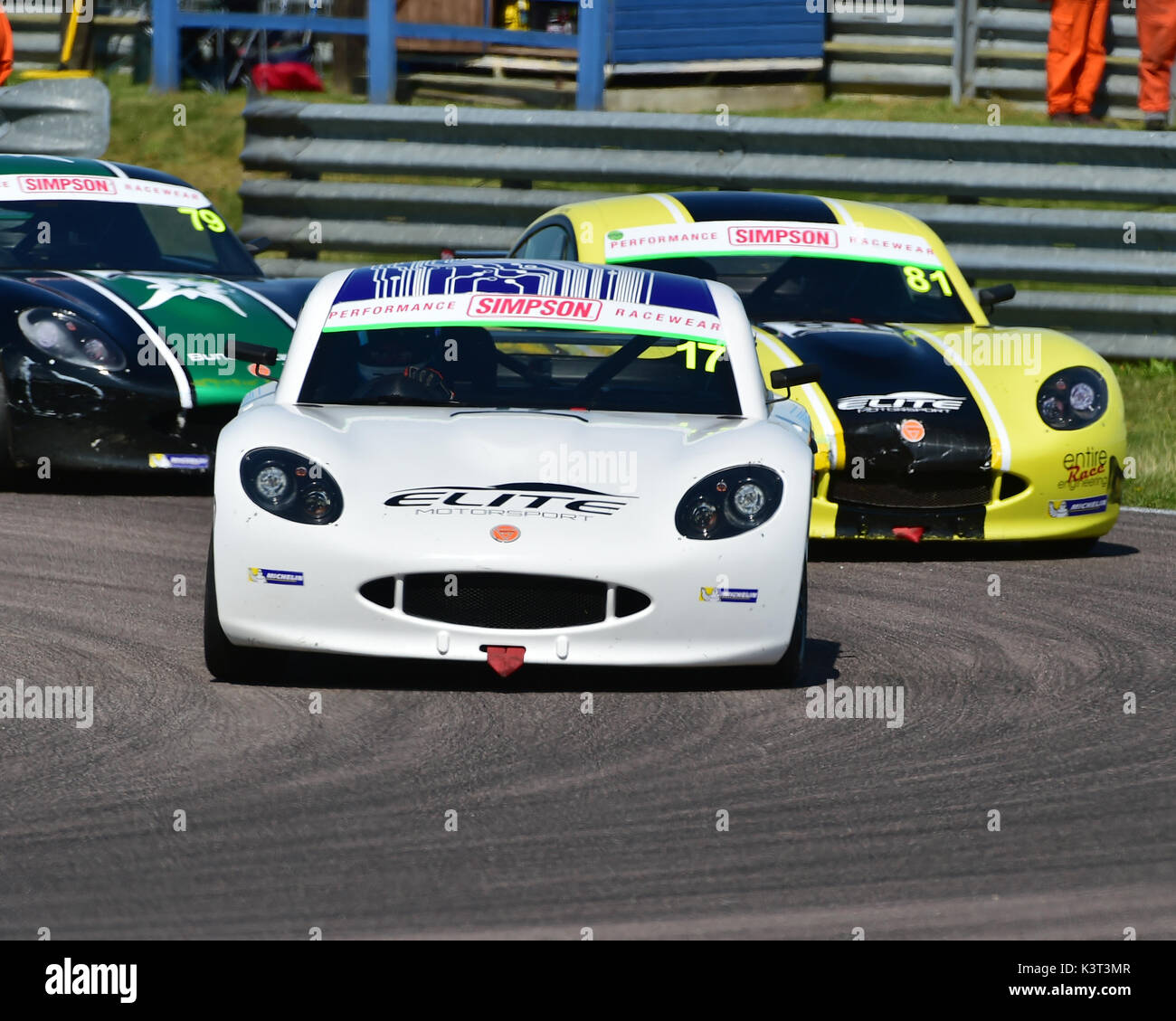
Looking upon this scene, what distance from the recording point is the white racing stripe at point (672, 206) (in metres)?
9.65

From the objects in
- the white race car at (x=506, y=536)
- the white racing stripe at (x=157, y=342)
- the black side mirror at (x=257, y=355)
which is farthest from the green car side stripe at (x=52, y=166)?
the white race car at (x=506, y=536)

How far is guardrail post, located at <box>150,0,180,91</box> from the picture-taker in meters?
16.7

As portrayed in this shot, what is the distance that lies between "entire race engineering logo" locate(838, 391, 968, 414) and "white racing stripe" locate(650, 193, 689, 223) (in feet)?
5.19

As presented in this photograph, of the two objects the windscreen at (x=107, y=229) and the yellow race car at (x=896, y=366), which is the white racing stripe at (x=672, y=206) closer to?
the yellow race car at (x=896, y=366)

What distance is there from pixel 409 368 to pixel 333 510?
3.30 feet

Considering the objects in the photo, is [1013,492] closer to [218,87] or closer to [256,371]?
[256,371]

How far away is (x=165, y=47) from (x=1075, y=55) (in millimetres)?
6645

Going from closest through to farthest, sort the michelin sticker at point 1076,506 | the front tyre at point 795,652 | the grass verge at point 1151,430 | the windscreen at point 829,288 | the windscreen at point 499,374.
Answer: the front tyre at point 795,652 → the windscreen at point 499,374 → the michelin sticker at point 1076,506 → the windscreen at point 829,288 → the grass verge at point 1151,430

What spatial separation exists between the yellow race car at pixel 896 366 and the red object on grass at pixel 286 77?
9248mm

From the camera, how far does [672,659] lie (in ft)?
19.2

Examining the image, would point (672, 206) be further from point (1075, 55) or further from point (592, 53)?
point (1075, 55)

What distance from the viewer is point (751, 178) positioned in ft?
41.7

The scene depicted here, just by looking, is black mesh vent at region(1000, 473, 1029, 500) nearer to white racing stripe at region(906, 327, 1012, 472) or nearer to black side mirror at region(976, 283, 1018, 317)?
white racing stripe at region(906, 327, 1012, 472)

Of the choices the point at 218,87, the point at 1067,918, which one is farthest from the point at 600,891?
the point at 218,87
